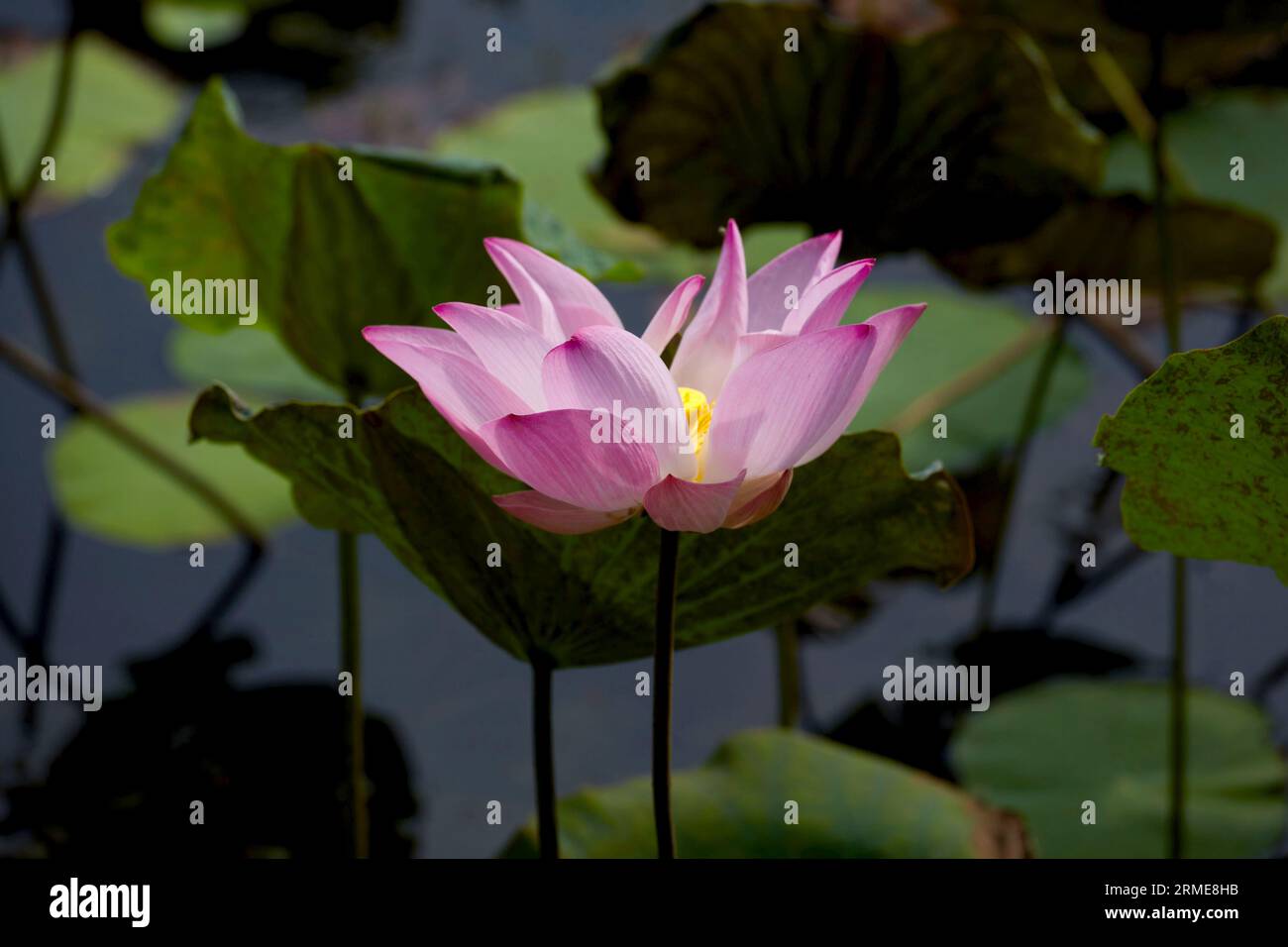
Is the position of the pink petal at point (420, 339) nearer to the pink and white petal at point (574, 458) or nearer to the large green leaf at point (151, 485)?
the pink and white petal at point (574, 458)

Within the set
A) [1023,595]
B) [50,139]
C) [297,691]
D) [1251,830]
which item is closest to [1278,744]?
[1251,830]

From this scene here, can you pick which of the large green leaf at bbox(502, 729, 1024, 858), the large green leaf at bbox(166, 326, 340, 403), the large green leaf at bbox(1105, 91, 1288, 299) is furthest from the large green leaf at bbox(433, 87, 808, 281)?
the large green leaf at bbox(502, 729, 1024, 858)

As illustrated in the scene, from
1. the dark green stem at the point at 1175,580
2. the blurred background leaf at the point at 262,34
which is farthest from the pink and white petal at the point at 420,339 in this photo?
the blurred background leaf at the point at 262,34

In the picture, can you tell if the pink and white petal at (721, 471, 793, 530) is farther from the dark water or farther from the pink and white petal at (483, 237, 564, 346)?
the dark water

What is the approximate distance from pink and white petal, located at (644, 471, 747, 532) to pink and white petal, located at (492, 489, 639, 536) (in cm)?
2

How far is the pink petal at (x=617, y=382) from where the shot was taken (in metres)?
0.49

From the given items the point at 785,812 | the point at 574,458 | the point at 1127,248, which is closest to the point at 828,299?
the point at 574,458

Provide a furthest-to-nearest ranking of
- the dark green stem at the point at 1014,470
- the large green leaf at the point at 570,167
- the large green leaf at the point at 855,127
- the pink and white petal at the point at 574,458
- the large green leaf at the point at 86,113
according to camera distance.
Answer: the large green leaf at the point at 86,113 → the large green leaf at the point at 570,167 → the dark green stem at the point at 1014,470 → the large green leaf at the point at 855,127 → the pink and white petal at the point at 574,458

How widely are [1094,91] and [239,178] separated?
1.01m

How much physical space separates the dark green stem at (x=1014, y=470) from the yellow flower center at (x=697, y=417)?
101cm

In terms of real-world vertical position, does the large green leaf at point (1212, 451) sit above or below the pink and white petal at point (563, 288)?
below

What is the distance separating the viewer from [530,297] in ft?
1.85

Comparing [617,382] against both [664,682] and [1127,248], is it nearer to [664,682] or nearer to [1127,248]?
[664,682]

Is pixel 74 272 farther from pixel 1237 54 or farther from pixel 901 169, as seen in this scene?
pixel 1237 54
